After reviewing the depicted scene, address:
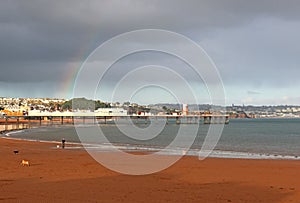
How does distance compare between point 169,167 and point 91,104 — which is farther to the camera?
point 91,104

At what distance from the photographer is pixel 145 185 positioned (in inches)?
598

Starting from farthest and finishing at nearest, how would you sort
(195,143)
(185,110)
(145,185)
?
(185,110), (195,143), (145,185)

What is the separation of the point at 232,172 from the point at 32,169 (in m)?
8.98

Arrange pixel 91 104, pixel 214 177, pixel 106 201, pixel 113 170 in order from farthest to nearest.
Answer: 1. pixel 91 104
2. pixel 113 170
3. pixel 214 177
4. pixel 106 201

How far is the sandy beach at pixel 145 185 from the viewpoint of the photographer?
12.6m

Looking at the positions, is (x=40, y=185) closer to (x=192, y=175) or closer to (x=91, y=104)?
(x=192, y=175)

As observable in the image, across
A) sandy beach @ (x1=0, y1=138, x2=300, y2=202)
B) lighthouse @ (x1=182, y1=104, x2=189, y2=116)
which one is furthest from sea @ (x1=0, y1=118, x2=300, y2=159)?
lighthouse @ (x1=182, y1=104, x2=189, y2=116)

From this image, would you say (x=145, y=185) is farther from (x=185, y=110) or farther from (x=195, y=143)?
(x=185, y=110)

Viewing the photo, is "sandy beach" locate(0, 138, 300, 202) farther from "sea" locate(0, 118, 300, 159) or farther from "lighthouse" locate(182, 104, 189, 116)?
"lighthouse" locate(182, 104, 189, 116)

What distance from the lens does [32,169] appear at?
63.5 ft

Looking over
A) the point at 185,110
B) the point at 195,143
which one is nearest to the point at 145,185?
the point at 195,143

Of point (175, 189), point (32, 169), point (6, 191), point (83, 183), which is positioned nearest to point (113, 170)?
point (32, 169)

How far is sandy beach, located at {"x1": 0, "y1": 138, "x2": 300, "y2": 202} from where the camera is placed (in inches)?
495

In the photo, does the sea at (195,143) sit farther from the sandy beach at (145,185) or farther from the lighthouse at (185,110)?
the lighthouse at (185,110)
